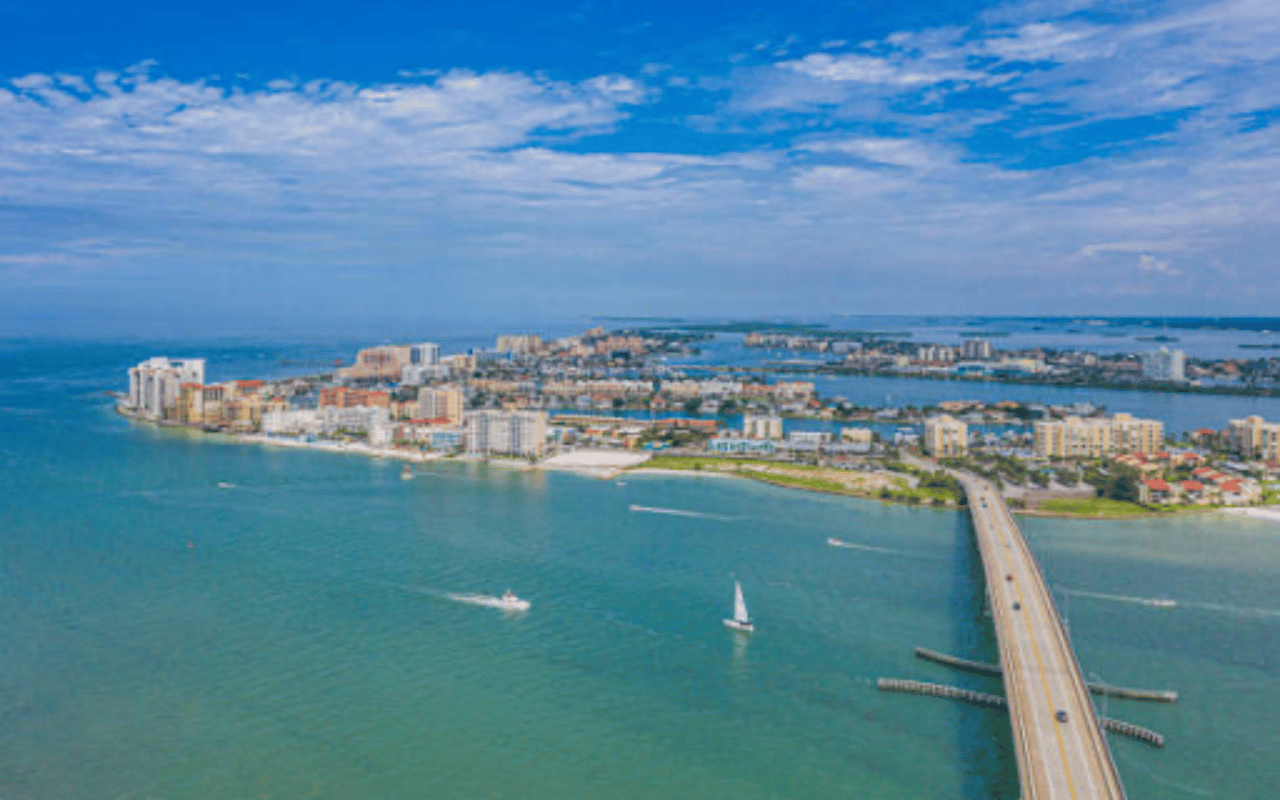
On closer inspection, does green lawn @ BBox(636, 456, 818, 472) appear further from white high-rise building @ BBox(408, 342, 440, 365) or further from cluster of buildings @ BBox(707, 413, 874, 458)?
white high-rise building @ BBox(408, 342, 440, 365)

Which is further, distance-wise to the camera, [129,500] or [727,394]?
[727,394]

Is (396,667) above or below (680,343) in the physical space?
below

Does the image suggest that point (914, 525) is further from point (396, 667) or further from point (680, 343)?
point (680, 343)

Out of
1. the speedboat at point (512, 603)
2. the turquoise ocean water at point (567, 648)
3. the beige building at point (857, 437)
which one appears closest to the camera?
the turquoise ocean water at point (567, 648)

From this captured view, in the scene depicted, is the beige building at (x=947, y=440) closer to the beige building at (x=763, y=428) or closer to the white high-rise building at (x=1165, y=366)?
the beige building at (x=763, y=428)

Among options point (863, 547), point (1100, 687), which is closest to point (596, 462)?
point (863, 547)

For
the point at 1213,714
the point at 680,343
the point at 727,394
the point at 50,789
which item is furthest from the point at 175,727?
the point at 680,343

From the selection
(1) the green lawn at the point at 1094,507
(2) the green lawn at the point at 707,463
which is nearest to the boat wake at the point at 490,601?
(2) the green lawn at the point at 707,463
